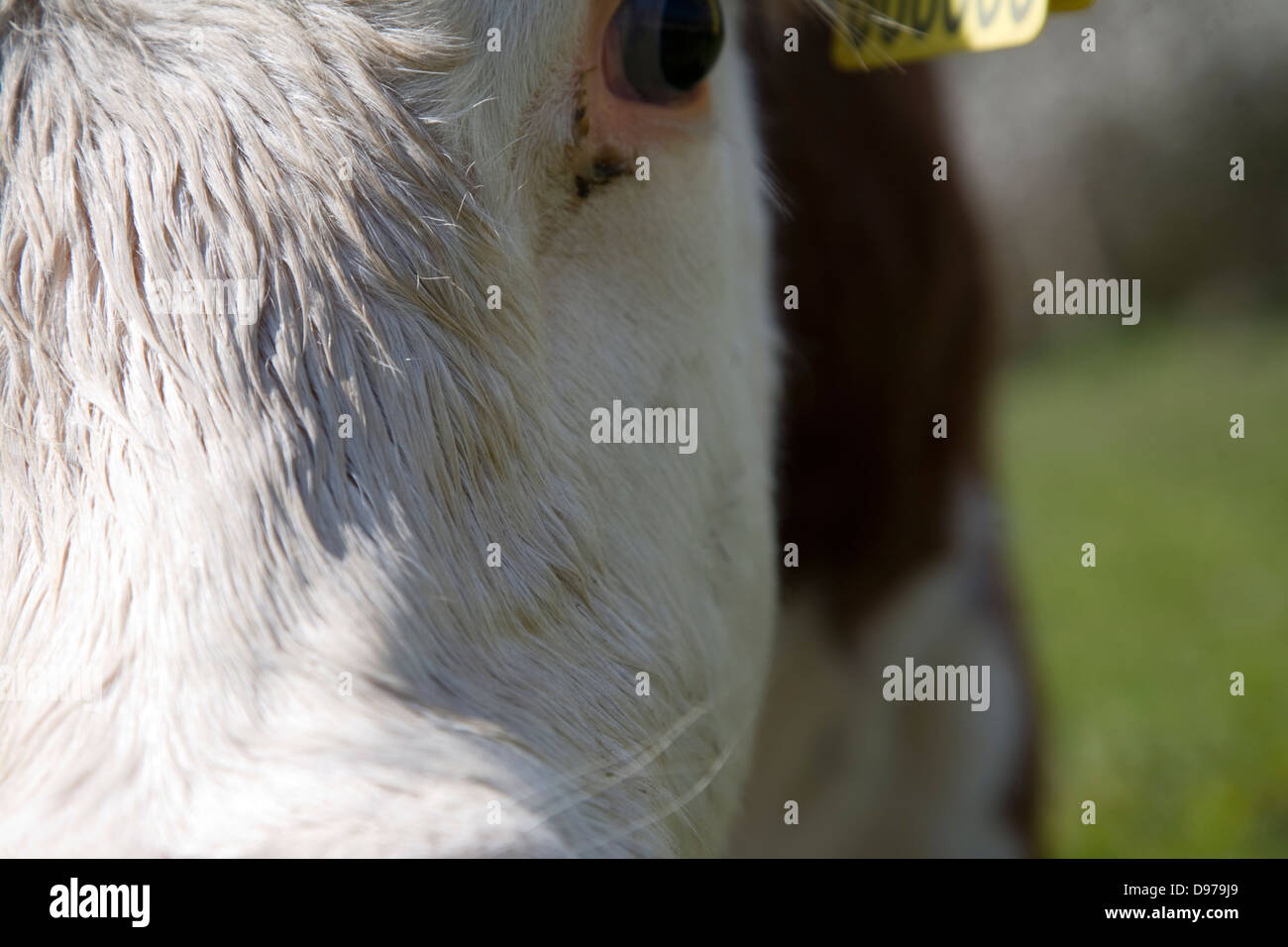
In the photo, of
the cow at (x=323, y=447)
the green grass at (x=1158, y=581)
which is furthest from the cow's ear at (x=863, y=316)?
the cow at (x=323, y=447)

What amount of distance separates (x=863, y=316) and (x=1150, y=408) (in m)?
7.54

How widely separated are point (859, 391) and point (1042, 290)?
432 millimetres

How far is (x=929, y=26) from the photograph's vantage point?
1.64 metres

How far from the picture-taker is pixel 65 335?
1.06 metres

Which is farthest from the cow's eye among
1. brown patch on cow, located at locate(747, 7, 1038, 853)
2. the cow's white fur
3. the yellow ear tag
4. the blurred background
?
the blurred background

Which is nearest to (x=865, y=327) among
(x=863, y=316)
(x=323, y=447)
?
(x=863, y=316)

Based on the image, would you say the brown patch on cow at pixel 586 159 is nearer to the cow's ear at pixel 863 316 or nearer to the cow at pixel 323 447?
the cow at pixel 323 447

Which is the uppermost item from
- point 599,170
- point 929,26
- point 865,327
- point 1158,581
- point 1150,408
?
point 1150,408

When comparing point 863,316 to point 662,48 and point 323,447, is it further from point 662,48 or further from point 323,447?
point 323,447

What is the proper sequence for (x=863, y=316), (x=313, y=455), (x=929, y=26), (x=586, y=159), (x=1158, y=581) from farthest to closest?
(x=1158, y=581), (x=863, y=316), (x=929, y=26), (x=586, y=159), (x=313, y=455)

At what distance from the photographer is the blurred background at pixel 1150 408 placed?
11.3ft

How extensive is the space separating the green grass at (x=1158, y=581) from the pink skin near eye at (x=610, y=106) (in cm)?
157
